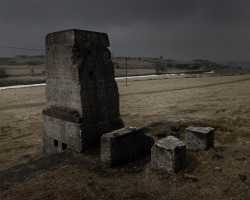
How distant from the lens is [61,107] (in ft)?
27.2

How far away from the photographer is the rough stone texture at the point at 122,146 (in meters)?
6.44

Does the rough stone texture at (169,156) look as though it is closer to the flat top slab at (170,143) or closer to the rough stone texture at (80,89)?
the flat top slab at (170,143)

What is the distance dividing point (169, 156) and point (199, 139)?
1956 millimetres

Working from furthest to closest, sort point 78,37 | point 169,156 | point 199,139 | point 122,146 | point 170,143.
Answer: point 199,139 < point 78,37 < point 122,146 < point 170,143 < point 169,156

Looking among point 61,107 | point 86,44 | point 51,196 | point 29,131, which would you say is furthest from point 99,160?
point 29,131

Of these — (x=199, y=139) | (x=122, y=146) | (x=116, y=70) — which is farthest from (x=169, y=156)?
(x=116, y=70)

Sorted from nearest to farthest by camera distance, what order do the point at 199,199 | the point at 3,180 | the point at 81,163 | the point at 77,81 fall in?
the point at 199,199 < the point at 3,180 < the point at 81,163 < the point at 77,81

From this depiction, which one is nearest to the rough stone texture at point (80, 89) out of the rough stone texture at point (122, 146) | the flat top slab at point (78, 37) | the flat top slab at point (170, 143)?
the flat top slab at point (78, 37)

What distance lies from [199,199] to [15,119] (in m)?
16.6

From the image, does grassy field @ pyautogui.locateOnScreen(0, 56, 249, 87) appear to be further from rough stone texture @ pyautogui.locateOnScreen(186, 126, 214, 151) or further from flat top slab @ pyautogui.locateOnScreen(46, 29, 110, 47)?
rough stone texture @ pyautogui.locateOnScreen(186, 126, 214, 151)

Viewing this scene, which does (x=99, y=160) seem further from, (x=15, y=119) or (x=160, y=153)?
(x=15, y=119)

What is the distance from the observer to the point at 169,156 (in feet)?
19.7

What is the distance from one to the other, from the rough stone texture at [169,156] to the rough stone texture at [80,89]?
2.55 metres

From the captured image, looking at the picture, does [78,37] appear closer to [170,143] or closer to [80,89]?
[80,89]
